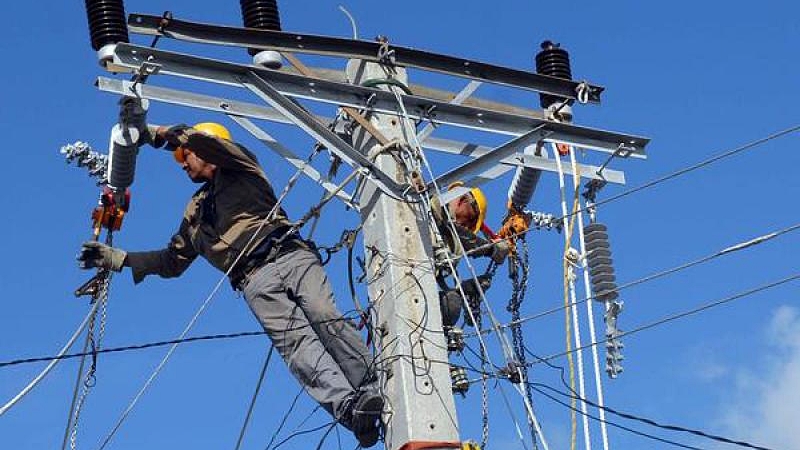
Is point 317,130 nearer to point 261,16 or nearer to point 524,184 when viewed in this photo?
point 261,16

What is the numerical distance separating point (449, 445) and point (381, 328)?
88cm

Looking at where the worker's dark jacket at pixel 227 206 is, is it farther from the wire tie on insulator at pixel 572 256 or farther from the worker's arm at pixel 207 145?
the wire tie on insulator at pixel 572 256

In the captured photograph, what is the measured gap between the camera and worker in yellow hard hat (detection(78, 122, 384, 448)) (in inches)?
386

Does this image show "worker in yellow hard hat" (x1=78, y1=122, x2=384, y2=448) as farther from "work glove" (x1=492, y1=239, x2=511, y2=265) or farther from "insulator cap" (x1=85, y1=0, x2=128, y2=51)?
"work glove" (x1=492, y1=239, x2=511, y2=265)

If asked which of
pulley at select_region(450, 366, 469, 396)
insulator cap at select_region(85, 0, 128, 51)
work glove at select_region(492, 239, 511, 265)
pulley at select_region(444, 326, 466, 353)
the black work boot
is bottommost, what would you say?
the black work boot

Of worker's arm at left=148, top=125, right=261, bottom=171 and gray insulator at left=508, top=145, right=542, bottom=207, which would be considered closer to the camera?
worker's arm at left=148, top=125, right=261, bottom=171

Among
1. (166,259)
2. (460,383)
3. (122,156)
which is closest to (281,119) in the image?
(122,156)

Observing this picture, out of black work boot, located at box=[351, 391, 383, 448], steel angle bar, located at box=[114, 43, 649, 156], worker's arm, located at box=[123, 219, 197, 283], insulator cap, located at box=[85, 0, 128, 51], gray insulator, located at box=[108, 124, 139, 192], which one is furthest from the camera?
worker's arm, located at box=[123, 219, 197, 283]

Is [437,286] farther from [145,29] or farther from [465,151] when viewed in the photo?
[145,29]

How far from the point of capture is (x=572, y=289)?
11266 millimetres

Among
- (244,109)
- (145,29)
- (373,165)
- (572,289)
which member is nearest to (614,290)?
(572,289)

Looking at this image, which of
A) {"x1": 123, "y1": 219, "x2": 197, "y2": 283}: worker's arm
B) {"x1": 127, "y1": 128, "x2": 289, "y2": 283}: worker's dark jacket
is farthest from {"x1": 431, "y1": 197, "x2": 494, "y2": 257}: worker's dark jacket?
{"x1": 123, "y1": 219, "x2": 197, "y2": 283}: worker's arm

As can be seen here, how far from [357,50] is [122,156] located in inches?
62.5

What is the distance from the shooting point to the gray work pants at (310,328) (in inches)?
382
